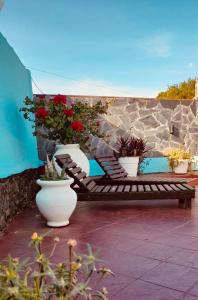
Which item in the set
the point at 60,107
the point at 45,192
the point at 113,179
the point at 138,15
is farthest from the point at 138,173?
the point at 138,15

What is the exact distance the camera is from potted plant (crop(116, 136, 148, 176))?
802cm

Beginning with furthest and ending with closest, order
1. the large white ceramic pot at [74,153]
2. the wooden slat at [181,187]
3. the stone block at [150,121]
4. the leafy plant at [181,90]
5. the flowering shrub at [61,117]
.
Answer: the leafy plant at [181,90]
the stone block at [150,121]
the large white ceramic pot at [74,153]
the flowering shrub at [61,117]
the wooden slat at [181,187]

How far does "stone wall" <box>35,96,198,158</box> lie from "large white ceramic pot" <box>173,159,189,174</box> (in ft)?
2.45

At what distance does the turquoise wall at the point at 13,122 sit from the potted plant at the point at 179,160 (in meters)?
3.88

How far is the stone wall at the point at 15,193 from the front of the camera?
4141 mm

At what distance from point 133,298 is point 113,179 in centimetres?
394

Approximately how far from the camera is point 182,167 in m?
8.77

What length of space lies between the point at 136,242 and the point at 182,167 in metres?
5.68

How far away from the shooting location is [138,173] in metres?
8.54

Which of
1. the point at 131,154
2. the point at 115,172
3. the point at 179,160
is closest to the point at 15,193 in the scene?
the point at 115,172

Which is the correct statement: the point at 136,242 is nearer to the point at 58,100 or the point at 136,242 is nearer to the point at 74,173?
the point at 74,173

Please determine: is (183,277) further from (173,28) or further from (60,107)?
(173,28)

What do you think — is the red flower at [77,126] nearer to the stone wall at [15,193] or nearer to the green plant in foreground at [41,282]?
the stone wall at [15,193]

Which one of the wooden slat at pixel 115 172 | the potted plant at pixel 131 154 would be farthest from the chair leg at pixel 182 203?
the potted plant at pixel 131 154
